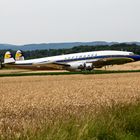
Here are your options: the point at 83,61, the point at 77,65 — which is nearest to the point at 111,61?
the point at 83,61

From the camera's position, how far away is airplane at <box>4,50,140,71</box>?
104m

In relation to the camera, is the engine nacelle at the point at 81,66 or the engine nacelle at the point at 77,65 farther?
the engine nacelle at the point at 77,65

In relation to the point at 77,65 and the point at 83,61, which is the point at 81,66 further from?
the point at 83,61

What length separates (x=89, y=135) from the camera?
1062cm

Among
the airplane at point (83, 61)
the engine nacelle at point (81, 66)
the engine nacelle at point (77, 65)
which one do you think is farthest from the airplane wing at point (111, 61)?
the engine nacelle at point (77, 65)

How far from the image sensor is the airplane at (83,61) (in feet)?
340

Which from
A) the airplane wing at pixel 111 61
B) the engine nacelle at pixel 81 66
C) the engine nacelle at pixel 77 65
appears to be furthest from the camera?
the engine nacelle at pixel 77 65

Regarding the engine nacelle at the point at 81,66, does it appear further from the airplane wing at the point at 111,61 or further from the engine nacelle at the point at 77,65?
the airplane wing at the point at 111,61

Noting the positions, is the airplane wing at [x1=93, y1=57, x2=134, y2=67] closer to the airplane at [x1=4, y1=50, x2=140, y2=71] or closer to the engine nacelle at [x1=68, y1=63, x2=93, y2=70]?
the airplane at [x1=4, y1=50, x2=140, y2=71]

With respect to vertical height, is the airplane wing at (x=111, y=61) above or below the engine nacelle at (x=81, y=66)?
above

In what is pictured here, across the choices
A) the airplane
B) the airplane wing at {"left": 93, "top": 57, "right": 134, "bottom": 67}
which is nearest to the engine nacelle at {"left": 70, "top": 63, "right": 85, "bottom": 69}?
the airplane

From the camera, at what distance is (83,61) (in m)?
108

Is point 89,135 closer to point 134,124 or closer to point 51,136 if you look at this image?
point 51,136

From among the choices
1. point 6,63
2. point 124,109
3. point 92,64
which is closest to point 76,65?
point 92,64
